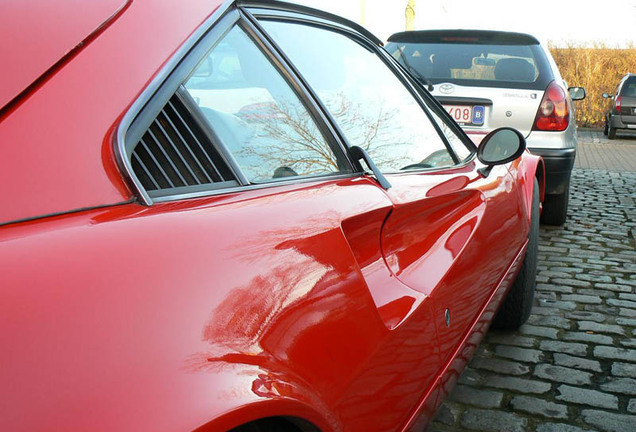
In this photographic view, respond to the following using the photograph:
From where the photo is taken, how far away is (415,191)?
6.25ft

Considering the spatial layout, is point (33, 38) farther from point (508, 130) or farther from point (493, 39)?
point (493, 39)

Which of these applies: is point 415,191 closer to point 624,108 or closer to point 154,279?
point 154,279

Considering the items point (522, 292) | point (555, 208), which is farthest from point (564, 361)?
point (555, 208)

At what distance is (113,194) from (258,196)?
31 centimetres

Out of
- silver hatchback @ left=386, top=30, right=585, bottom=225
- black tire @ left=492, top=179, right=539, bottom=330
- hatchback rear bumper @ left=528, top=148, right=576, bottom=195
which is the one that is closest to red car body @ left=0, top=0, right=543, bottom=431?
black tire @ left=492, top=179, right=539, bottom=330

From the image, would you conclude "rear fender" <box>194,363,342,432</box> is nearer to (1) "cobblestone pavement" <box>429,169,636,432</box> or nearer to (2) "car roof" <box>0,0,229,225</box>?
(2) "car roof" <box>0,0,229,225</box>

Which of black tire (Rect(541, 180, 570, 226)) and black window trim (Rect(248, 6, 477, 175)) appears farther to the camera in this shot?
black tire (Rect(541, 180, 570, 226))

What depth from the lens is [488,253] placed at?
93.7 inches

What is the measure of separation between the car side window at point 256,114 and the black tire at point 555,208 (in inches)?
198

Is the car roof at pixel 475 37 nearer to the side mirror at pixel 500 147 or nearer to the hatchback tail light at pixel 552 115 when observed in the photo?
the hatchback tail light at pixel 552 115

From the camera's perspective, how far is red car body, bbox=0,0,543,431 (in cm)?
78

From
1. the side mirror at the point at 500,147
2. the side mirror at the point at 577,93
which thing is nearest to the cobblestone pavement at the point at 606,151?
the side mirror at the point at 577,93

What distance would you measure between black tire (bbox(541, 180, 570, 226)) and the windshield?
109cm

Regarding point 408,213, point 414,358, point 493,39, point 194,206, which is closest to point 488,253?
point 408,213
